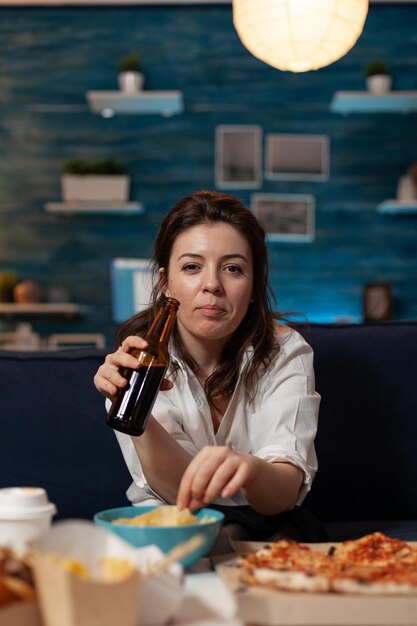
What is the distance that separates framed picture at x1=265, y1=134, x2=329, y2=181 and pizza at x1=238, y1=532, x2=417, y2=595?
4.32m

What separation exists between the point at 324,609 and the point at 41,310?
14.5 feet

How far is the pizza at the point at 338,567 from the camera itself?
84 centimetres

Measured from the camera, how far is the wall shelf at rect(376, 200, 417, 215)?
4.98 m

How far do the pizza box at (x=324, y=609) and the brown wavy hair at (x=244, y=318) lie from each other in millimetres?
839

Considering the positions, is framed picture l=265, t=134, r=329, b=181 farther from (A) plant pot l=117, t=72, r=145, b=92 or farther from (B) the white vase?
(A) plant pot l=117, t=72, r=145, b=92

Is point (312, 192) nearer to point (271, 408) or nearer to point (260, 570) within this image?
point (271, 408)

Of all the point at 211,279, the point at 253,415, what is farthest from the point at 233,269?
the point at 253,415

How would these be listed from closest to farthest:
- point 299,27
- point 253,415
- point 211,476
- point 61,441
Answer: point 211,476
point 253,415
point 61,441
point 299,27

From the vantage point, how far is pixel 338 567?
3.09 feet

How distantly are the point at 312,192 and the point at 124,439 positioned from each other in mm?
3840

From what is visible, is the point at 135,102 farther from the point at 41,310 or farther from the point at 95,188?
the point at 41,310

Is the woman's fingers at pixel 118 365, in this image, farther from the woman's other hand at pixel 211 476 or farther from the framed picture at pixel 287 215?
the framed picture at pixel 287 215

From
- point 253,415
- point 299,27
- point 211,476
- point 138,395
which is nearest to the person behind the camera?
point 211,476

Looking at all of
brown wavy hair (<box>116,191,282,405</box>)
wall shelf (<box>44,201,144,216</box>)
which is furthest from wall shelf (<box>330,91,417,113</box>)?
brown wavy hair (<box>116,191,282,405</box>)
